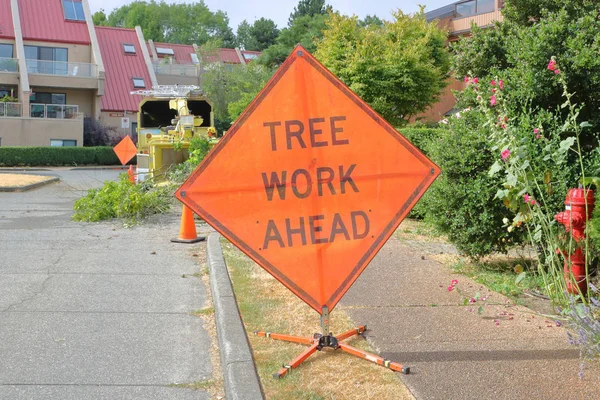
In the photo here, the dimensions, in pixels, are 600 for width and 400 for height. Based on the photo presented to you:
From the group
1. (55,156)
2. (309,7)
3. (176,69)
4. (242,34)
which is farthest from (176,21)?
(55,156)

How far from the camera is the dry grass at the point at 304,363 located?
473 cm

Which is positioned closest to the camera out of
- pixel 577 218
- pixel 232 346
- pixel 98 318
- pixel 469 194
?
pixel 232 346

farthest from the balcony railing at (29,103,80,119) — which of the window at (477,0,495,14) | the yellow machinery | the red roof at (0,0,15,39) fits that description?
the window at (477,0,495,14)

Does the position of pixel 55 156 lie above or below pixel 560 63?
below

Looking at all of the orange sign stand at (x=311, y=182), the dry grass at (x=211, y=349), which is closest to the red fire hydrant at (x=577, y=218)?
the orange sign stand at (x=311, y=182)

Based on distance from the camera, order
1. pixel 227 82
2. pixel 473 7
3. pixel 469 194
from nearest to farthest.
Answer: pixel 469 194
pixel 473 7
pixel 227 82

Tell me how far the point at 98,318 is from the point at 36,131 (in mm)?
39296

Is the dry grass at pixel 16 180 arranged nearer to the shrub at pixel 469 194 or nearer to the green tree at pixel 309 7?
the shrub at pixel 469 194

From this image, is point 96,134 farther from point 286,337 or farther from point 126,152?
point 286,337

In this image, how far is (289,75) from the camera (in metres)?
5.46

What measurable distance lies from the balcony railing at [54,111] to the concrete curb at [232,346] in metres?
38.4

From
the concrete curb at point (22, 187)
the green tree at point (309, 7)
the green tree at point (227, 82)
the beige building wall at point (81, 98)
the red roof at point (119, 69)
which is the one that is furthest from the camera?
the green tree at point (309, 7)

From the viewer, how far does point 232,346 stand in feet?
18.6

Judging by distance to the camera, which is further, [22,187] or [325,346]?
[22,187]
